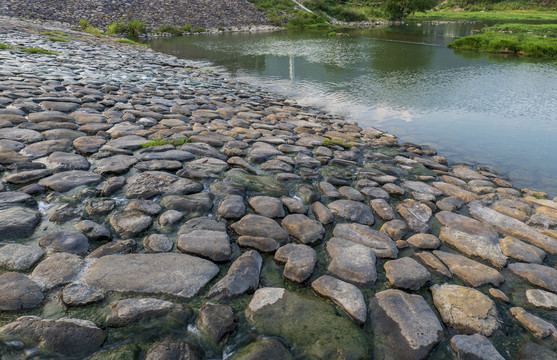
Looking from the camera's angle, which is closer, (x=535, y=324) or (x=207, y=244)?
(x=535, y=324)

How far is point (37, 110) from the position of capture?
16.3 ft

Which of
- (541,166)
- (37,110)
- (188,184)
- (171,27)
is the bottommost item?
(541,166)

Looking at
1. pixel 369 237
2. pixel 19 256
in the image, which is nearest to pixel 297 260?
pixel 369 237

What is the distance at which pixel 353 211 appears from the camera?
134 inches

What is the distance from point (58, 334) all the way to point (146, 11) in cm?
4098

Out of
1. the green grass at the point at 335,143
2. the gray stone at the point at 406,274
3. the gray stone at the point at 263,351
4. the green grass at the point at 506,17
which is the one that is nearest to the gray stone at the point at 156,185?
the gray stone at the point at 263,351

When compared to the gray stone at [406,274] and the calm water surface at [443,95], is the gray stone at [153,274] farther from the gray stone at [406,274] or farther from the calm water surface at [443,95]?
the calm water surface at [443,95]

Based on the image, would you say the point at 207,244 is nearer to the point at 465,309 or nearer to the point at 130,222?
the point at 130,222

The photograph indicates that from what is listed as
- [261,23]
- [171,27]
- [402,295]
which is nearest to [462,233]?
[402,295]

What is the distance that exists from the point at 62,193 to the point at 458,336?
3.33m

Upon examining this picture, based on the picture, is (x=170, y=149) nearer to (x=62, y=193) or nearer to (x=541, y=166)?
(x=62, y=193)

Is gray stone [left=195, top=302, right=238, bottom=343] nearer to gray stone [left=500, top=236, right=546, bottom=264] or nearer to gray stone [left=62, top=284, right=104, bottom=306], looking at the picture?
gray stone [left=62, top=284, right=104, bottom=306]

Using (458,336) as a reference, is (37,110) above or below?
above

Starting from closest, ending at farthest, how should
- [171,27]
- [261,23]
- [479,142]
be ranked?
[479,142] < [171,27] < [261,23]
